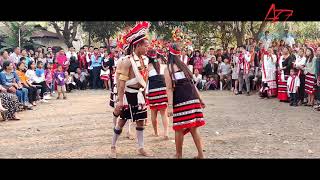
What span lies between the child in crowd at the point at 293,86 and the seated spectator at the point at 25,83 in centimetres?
794

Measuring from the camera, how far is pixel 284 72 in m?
14.5

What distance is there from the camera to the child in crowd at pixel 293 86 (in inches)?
525

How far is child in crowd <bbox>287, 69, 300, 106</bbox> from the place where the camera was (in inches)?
525

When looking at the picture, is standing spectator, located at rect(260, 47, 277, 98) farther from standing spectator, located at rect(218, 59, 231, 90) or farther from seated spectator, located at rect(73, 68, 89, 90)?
seated spectator, located at rect(73, 68, 89, 90)

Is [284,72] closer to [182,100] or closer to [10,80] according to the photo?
[10,80]

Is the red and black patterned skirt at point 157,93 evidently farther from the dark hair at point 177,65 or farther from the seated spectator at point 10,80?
the seated spectator at point 10,80

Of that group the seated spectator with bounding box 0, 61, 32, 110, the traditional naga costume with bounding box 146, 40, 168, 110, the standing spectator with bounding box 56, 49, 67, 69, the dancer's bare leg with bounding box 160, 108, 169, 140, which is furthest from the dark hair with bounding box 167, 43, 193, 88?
the standing spectator with bounding box 56, 49, 67, 69

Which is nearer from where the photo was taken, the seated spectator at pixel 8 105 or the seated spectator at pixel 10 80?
the seated spectator at pixel 8 105

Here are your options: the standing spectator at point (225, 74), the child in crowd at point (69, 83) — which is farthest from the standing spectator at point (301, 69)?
the child in crowd at point (69, 83)

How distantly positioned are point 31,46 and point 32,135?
64.4ft

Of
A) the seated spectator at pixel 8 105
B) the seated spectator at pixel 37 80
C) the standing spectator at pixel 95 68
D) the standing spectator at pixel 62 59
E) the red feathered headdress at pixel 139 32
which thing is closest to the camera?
the red feathered headdress at pixel 139 32

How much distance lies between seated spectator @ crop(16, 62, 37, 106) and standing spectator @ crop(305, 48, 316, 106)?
8.37 meters

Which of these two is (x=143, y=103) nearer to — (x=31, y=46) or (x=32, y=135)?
(x=32, y=135)

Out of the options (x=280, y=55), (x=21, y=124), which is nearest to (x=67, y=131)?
(x=21, y=124)
